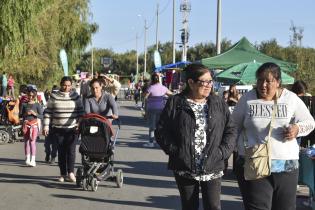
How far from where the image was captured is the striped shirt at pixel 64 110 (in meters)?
9.80

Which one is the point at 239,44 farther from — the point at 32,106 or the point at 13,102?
the point at 32,106

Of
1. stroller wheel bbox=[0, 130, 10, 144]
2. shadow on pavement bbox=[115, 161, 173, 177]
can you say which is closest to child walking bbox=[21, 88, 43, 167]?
shadow on pavement bbox=[115, 161, 173, 177]

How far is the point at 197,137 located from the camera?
16.4 ft

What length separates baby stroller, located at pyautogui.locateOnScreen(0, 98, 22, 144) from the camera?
15750mm

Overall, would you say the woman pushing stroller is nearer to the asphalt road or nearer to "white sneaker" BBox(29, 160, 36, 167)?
the asphalt road

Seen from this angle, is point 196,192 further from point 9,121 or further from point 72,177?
point 9,121

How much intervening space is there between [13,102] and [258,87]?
12211 millimetres

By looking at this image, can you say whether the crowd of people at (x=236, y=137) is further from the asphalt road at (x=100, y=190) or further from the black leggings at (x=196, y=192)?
the asphalt road at (x=100, y=190)

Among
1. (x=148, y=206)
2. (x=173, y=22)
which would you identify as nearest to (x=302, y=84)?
(x=148, y=206)

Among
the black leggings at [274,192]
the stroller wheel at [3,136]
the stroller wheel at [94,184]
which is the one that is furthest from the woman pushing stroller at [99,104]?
the stroller wheel at [3,136]

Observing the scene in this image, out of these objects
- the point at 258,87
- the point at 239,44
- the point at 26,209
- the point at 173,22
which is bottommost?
the point at 26,209

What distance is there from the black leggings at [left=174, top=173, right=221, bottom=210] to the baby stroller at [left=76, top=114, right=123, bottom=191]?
4.02 meters

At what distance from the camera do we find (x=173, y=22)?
42875mm

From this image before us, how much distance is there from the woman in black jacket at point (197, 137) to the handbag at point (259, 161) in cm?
21
